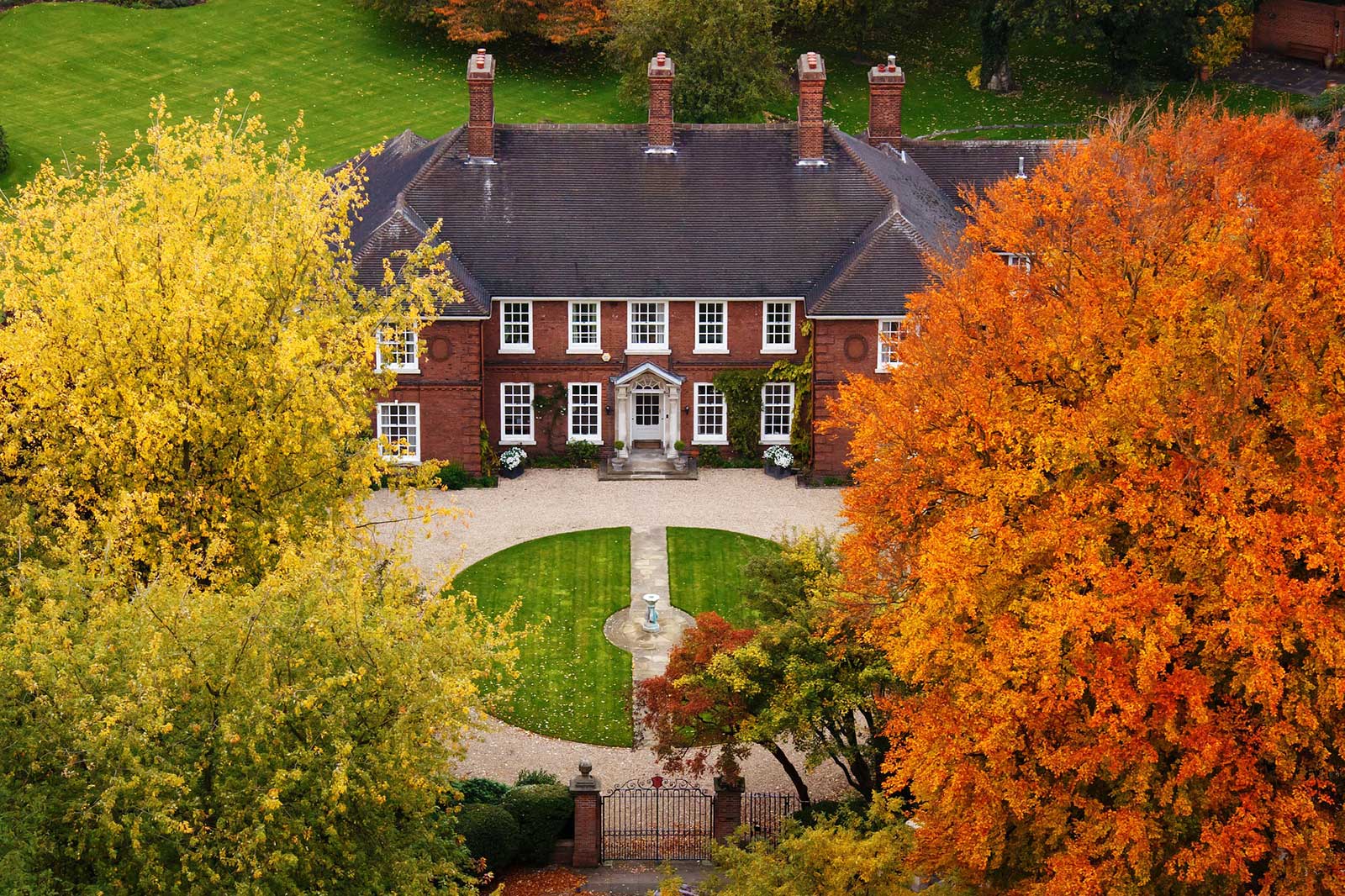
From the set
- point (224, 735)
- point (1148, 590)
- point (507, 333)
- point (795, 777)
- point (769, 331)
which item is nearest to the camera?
point (224, 735)

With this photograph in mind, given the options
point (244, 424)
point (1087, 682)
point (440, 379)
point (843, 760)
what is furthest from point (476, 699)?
point (440, 379)

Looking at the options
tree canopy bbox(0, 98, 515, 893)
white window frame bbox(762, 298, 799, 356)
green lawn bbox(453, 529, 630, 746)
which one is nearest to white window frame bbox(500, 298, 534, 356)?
green lawn bbox(453, 529, 630, 746)

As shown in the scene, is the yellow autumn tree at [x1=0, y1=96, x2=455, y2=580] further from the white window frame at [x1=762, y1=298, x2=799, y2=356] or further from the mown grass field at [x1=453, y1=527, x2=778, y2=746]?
the white window frame at [x1=762, y1=298, x2=799, y2=356]

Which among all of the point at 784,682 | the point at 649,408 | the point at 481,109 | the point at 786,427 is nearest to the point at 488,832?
the point at 784,682

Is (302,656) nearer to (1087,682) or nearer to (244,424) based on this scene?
(244,424)

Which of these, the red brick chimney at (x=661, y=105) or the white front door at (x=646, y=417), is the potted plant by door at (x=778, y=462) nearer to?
the white front door at (x=646, y=417)

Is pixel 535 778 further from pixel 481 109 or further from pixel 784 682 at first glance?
pixel 481 109
